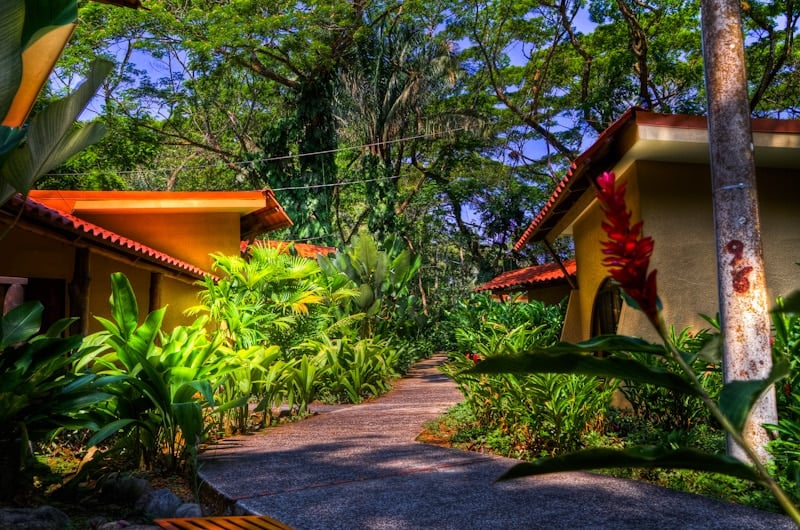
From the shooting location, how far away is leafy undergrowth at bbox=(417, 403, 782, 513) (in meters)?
4.35

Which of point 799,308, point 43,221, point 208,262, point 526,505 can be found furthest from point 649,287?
point 208,262

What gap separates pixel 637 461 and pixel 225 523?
11.1 feet

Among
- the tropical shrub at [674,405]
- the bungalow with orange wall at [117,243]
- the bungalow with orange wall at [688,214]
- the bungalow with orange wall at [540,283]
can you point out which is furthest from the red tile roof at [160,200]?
the tropical shrub at [674,405]

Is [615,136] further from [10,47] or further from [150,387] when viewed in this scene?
[10,47]

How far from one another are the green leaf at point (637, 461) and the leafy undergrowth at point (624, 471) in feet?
12.1

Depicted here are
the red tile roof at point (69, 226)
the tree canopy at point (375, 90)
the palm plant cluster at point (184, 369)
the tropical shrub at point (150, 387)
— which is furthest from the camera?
the tree canopy at point (375, 90)

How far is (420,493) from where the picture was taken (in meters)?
4.53

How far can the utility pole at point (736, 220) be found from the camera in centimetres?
464

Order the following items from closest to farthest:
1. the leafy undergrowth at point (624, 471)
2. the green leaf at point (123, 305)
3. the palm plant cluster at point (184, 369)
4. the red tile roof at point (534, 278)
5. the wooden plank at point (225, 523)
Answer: the wooden plank at point (225, 523) → the leafy undergrowth at point (624, 471) → the palm plant cluster at point (184, 369) → the green leaf at point (123, 305) → the red tile roof at point (534, 278)

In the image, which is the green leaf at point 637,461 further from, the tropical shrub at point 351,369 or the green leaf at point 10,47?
the tropical shrub at point 351,369

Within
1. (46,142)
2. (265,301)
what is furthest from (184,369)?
(265,301)

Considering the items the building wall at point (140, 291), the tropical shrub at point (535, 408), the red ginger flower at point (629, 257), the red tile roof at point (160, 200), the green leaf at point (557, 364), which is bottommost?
the tropical shrub at point (535, 408)

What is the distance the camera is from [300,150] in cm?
2386

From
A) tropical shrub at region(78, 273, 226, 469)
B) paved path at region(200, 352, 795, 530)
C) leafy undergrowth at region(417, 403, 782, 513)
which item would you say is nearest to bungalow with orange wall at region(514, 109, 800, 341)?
leafy undergrowth at region(417, 403, 782, 513)
